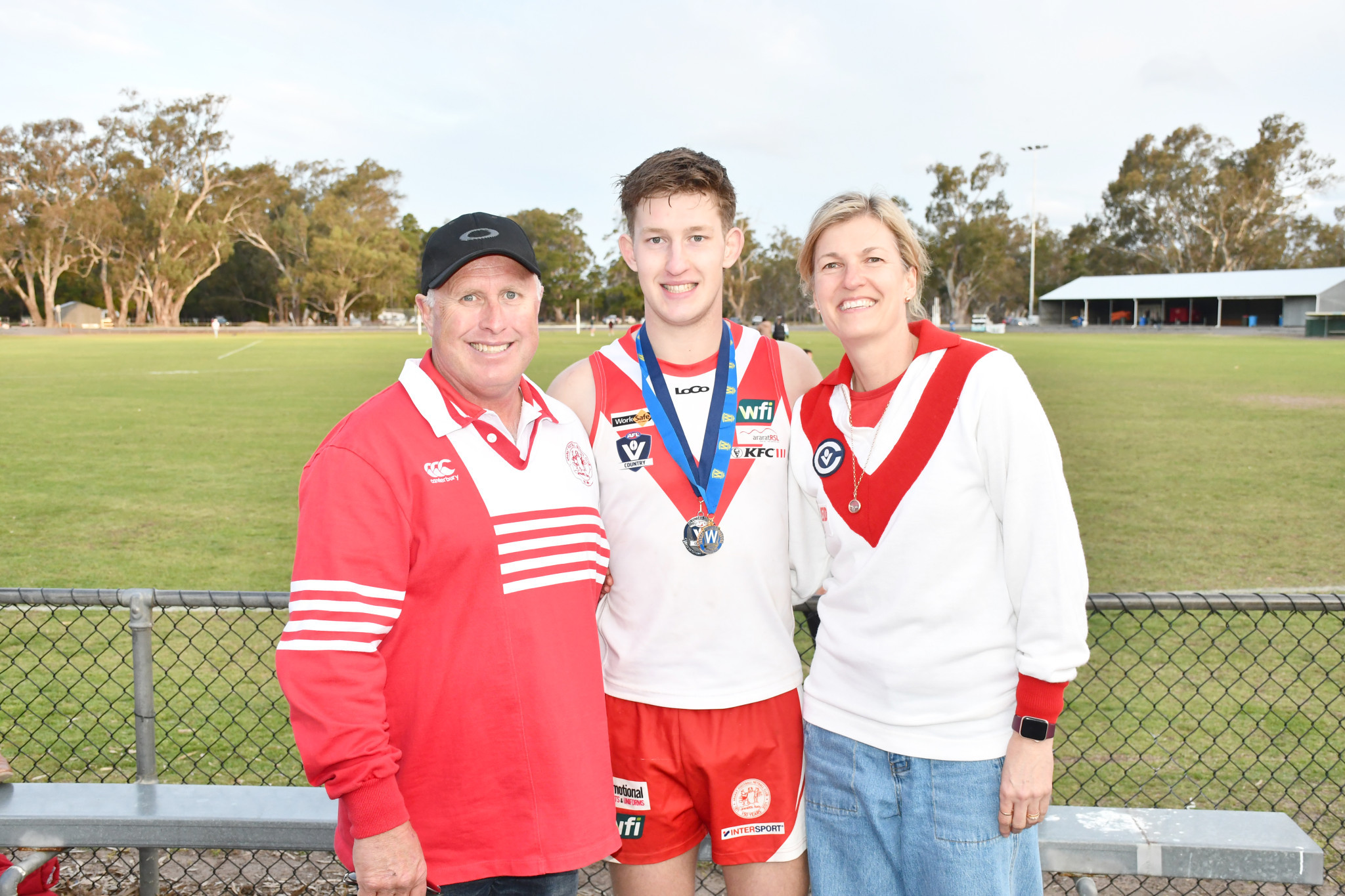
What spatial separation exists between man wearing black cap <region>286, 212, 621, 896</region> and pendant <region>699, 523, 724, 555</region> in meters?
0.29

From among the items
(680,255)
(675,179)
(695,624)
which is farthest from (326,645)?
(675,179)

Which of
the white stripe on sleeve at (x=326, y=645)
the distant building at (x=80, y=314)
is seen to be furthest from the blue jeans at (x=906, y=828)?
the distant building at (x=80, y=314)

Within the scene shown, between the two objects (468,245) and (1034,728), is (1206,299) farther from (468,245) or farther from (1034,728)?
(468,245)

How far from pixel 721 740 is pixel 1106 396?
2088 centimetres

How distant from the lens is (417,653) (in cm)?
210

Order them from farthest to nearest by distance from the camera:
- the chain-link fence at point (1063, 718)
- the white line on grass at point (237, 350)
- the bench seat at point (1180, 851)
A: 1. the white line on grass at point (237, 350)
2. the chain-link fence at point (1063, 718)
3. the bench seat at point (1180, 851)

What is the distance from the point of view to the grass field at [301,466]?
8047mm

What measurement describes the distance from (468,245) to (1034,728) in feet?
5.43

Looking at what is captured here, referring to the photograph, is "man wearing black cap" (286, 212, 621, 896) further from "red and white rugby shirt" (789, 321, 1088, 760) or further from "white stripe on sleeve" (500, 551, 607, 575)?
"red and white rugby shirt" (789, 321, 1088, 760)

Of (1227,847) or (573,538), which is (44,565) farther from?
(1227,847)

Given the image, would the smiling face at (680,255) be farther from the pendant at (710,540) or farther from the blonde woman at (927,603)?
the pendant at (710,540)

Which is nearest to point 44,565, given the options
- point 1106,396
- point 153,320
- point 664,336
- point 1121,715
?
point 664,336

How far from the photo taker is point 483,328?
2279 mm

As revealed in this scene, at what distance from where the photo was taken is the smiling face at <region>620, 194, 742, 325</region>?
2.73 meters
